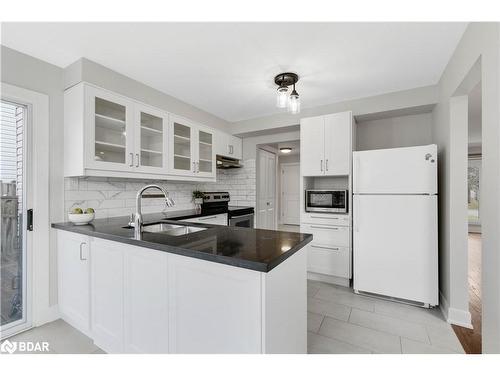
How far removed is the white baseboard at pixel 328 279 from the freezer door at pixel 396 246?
228 millimetres

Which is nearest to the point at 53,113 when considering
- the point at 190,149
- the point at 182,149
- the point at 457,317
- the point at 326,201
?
the point at 182,149

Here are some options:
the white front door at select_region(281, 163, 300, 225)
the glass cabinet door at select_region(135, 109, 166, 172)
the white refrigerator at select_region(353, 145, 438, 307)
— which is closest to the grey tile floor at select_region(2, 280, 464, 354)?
the white refrigerator at select_region(353, 145, 438, 307)

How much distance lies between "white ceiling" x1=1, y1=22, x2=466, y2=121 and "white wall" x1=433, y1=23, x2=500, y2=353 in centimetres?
22

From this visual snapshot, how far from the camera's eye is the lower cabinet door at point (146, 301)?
1.36 meters

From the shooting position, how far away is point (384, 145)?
3209 millimetres

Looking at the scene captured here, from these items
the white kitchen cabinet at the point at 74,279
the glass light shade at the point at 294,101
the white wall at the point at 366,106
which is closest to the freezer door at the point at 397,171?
the white wall at the point at 366,106

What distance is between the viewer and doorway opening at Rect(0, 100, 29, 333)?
196 cm

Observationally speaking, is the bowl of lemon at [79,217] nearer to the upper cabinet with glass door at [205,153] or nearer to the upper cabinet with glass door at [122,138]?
the upper cabinet with glass door at [122,138]

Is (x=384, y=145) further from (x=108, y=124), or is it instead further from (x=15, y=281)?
(x=15, y=281)

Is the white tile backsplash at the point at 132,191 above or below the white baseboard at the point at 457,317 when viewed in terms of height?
above

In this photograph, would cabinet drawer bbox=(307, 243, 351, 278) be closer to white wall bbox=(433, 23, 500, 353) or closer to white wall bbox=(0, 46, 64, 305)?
white wall bbox=(433, 23, 500, 353)
